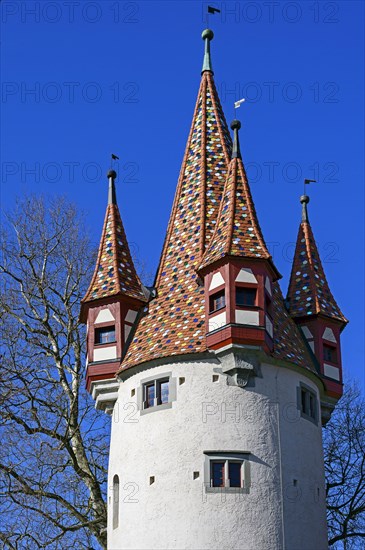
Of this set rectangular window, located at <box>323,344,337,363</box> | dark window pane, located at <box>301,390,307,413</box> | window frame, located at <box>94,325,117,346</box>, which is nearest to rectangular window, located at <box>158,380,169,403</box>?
window frame, located at <box>94,325,117,346</box>

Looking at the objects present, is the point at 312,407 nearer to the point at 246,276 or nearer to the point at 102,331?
the point at 246,276

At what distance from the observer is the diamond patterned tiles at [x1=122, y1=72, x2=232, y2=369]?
874 inches

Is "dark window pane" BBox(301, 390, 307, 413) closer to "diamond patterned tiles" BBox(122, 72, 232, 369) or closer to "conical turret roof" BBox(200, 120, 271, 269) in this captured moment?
"diamond patterned tiles" BBox(122, 72, 232, 369)

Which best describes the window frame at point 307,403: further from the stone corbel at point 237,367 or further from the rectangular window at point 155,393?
the rectangular window at point 155,393

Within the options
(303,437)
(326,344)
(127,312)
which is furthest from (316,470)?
(127,312)

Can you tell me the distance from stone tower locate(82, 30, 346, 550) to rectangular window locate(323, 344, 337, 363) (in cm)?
3

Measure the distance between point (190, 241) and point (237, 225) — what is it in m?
1.60

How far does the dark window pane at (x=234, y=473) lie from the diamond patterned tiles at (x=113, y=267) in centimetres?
405

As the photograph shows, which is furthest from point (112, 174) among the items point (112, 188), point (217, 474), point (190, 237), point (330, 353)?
point (217, 474)

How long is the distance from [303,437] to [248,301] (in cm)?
253

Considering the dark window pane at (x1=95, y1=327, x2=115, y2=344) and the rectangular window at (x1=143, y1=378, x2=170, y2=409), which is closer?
the rectangular window at (x1=143, y1=378, x2=170, y2=409)

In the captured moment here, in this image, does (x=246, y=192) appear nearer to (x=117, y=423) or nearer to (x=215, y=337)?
(x=215, y=337)

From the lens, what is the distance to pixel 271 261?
22344mm

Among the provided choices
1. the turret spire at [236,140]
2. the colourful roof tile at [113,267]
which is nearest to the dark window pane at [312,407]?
the colourful roof tile at [113,267]
